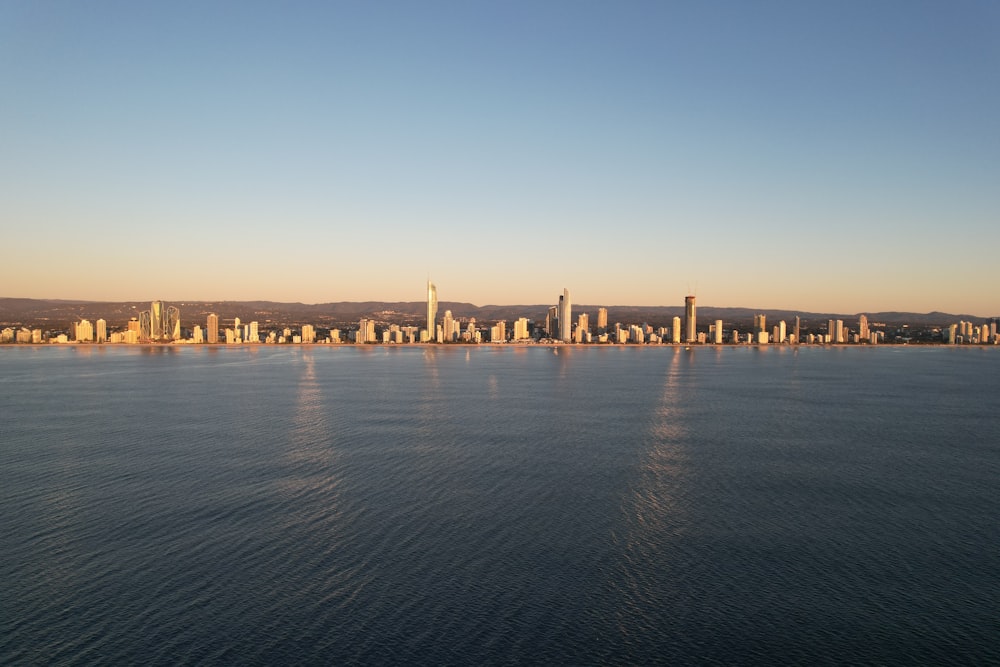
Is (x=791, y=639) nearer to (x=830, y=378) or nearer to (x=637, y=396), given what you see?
(x=637, y=396)

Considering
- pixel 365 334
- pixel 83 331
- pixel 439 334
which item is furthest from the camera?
pixel 439 334

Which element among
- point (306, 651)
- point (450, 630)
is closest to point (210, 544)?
point (306, 651)

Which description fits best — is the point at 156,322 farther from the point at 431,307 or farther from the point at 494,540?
the point at 494,540

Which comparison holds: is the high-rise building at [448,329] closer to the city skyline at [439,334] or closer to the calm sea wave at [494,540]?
the city skyline at [439,334]

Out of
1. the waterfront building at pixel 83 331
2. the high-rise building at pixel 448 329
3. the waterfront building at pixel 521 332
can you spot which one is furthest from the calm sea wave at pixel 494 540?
the waterfront building at pixel 521 332

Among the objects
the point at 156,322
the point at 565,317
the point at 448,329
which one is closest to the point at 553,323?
the point at 565,317

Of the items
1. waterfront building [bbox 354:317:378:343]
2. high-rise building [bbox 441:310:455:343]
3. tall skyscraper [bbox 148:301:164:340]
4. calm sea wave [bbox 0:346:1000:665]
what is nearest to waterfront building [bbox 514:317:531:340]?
high-rise building [bbox 441:310:455:343]

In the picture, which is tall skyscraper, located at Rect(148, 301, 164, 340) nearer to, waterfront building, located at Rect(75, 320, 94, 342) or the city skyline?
the city skyline

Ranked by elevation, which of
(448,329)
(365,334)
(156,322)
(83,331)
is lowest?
(365,334)
